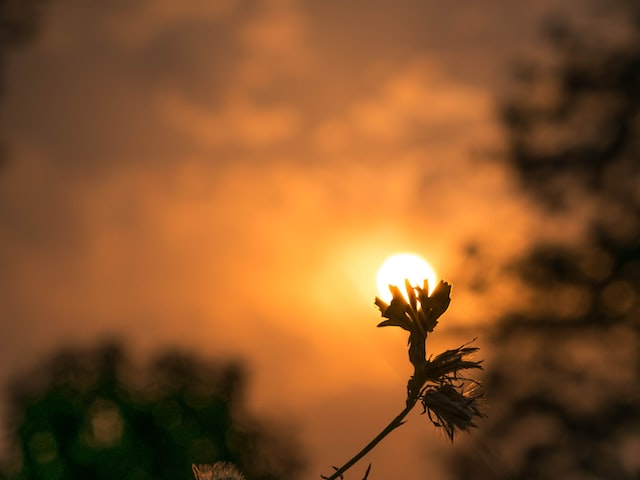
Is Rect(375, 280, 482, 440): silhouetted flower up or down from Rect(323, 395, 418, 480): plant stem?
up

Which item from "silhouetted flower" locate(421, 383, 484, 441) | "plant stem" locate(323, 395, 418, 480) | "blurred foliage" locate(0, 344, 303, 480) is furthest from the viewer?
"blurred foliage" locate(0, 344, 303, 480)

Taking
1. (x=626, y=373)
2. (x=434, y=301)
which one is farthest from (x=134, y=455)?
(x=434, y=301)

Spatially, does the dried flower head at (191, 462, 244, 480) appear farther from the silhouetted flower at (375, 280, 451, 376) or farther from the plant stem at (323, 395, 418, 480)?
the silhouetted flower at (375, 280, 451, 376)

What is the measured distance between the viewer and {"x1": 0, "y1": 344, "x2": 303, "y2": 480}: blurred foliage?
104 feet

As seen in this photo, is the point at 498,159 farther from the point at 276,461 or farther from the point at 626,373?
the point at 276,461

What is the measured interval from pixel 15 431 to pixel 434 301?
32.1 m

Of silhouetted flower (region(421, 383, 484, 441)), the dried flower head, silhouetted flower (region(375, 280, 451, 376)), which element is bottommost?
the dried flower head

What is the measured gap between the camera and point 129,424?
33938 millimetres

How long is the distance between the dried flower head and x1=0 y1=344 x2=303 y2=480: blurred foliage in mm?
28629

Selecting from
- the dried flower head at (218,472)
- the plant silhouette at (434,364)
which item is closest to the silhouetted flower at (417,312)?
the plant silhouette at (434,364)

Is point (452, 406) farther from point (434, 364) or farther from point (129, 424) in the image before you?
point (129, 424)

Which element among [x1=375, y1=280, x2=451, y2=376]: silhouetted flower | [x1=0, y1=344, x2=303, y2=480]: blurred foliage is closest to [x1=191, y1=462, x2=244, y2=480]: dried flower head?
[x1=375, y1=280, x2=451, y2=376]: silhouetted flower

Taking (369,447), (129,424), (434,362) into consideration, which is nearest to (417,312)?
(434,362)

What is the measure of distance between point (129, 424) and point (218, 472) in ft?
109
